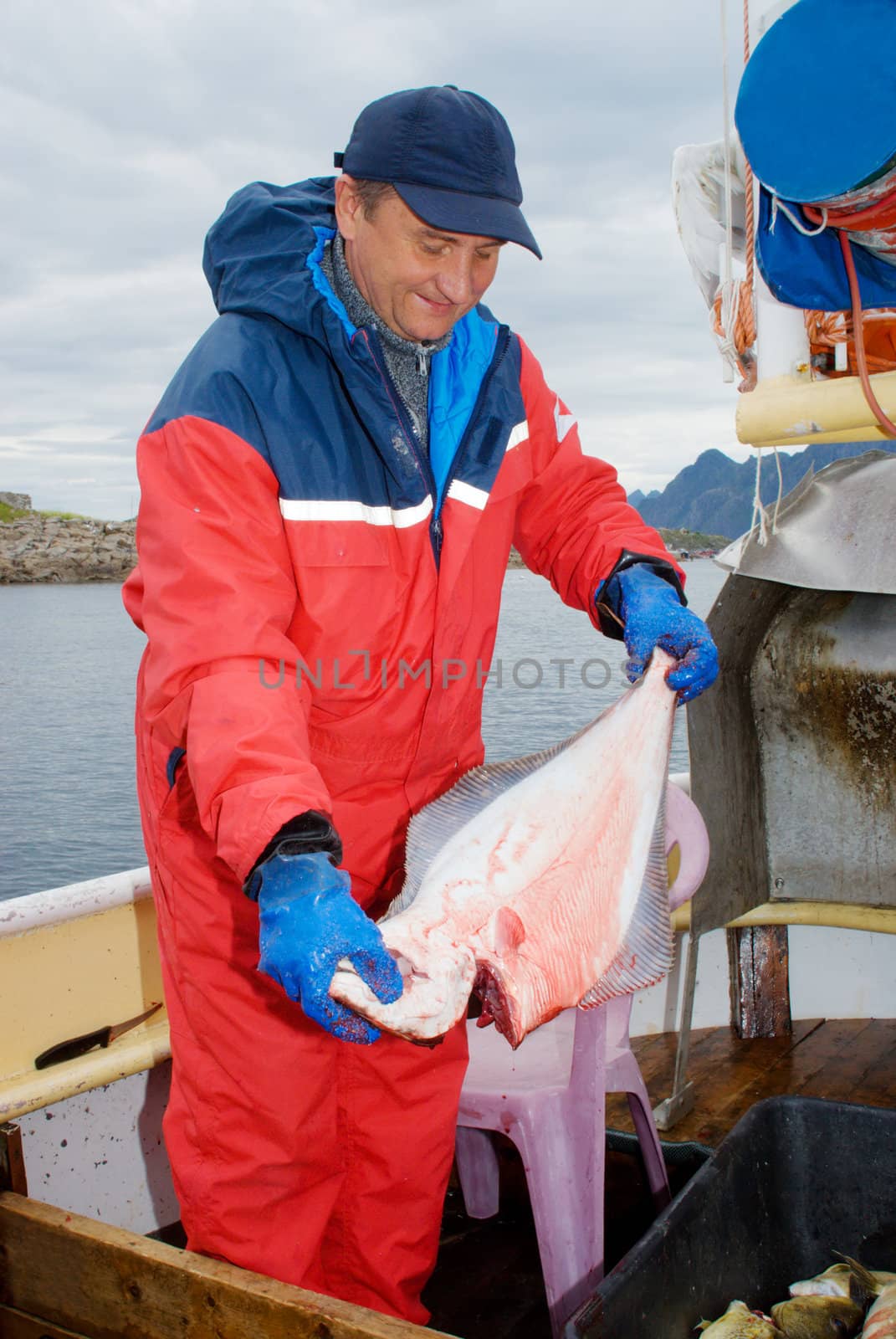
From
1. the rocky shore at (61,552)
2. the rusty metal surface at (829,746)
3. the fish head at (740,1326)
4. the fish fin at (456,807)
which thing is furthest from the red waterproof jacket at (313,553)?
the rocky shore at (61,552)

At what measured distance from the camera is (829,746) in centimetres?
359

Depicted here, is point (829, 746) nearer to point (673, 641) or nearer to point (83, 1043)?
point (673, 641)

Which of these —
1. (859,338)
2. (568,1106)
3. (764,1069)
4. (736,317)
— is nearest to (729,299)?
(736,317)

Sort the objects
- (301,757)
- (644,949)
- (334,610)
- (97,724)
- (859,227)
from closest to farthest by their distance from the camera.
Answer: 1. (301,757)
2. (644,949)
3. (334,610)
4. (859,227)
5. (97,724)

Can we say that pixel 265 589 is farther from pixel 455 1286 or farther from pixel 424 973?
pixel 455 1286

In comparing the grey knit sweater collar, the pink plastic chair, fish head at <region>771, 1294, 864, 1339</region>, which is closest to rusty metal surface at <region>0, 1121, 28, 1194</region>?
the pink plastic chair

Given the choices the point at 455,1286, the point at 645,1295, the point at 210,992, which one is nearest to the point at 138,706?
the point at 210,992

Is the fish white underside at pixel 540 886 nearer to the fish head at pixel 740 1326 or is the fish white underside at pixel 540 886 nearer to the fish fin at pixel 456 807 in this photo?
the fish fin at pixel 456 807

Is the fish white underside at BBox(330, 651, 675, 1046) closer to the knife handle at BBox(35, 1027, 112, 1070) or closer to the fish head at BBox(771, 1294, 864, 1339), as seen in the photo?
the fish head at BBox(771, 1294, 864, 1339)

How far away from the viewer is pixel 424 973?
1.53 m

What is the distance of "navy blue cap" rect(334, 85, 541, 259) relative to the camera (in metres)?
1.95

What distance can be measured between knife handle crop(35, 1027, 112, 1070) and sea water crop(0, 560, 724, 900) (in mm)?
1355

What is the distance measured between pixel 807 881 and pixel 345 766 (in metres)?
2.12

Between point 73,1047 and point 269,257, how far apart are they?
6.38ft
